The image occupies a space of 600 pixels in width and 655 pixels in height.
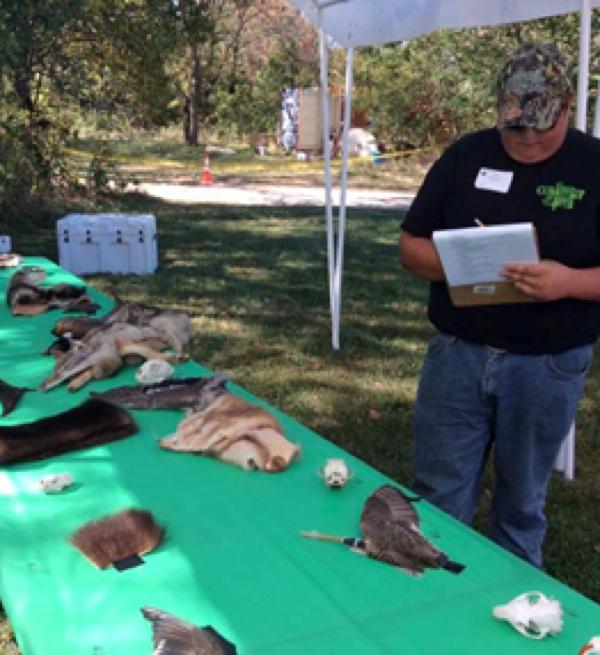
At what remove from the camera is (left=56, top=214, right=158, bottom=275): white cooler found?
7.05 metres

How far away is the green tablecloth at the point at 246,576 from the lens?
153 centimetres

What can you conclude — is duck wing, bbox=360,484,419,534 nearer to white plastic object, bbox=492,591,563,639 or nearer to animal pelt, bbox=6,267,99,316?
white plastic object, bbox=492,591,563,639

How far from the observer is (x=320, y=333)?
5.55 m

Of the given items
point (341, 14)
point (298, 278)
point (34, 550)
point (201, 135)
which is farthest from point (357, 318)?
point (201, 135)

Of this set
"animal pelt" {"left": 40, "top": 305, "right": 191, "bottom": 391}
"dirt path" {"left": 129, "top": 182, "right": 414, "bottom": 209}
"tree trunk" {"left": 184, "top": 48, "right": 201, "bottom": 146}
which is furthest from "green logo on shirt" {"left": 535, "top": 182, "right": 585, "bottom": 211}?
"tree trunk" {"left": 184, "top": 48, "right": 201, "bottom": 146}

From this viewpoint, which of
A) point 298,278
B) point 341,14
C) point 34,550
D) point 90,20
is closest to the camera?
point 34,550

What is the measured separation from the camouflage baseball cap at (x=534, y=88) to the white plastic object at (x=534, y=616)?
104 cm

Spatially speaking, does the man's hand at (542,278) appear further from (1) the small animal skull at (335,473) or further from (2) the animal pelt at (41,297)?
(2) the animal pelt at (41,297)

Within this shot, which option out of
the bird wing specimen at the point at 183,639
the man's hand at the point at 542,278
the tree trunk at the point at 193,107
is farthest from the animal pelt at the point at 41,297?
the tree trunk at the point at 193,107

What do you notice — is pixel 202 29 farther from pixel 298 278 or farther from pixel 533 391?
pixel 533 391

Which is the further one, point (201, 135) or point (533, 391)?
point (201, 135)

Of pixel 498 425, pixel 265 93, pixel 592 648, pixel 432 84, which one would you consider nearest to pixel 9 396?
pixel 498 425

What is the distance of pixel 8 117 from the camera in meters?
9.88

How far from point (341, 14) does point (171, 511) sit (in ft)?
10.3
